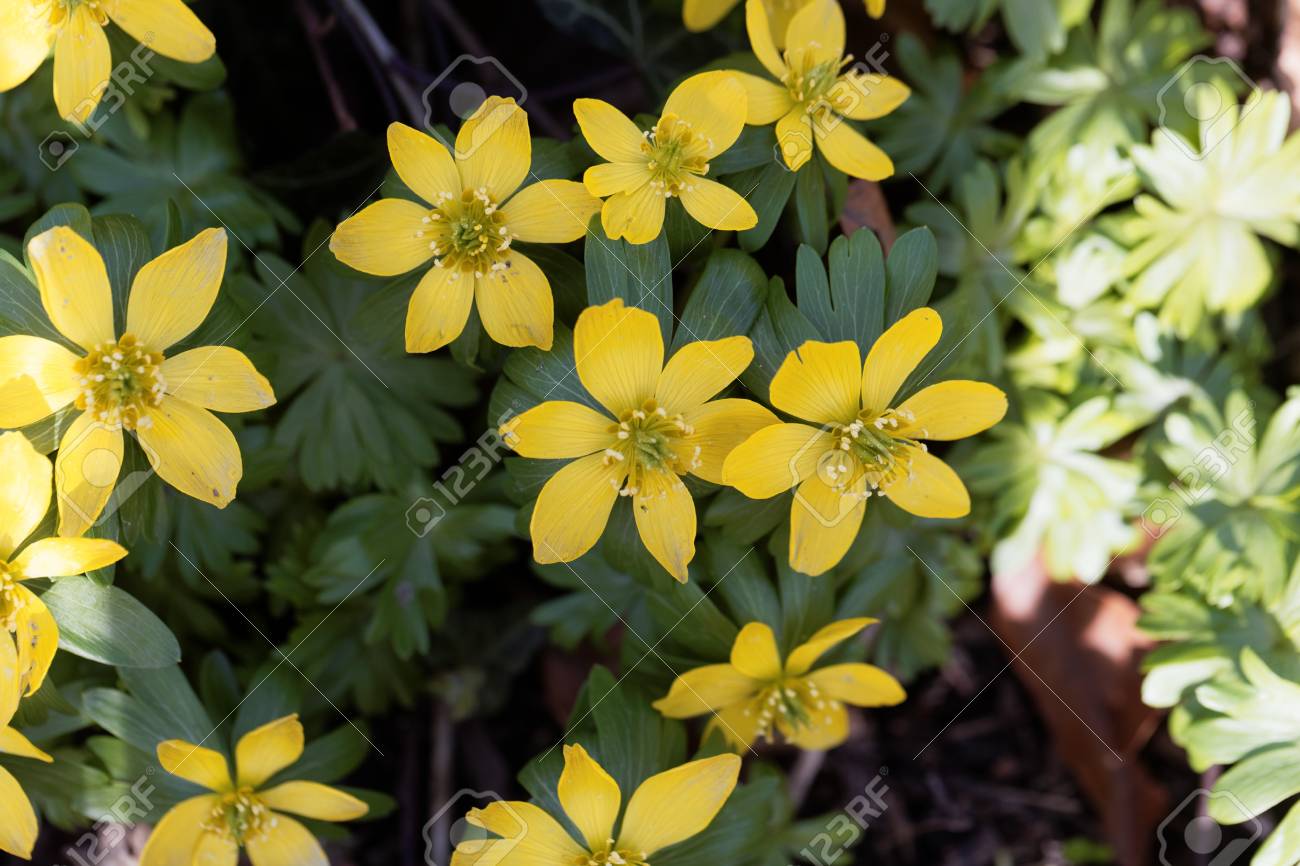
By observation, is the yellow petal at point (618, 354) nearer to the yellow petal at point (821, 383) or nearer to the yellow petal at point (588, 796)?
the yellow petal at point (821, 383)

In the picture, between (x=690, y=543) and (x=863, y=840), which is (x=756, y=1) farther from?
(x=863, y=840)

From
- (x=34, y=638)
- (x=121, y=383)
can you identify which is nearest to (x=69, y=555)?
(x=34, y=638)

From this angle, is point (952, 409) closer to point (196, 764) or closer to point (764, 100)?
point (764, 100)

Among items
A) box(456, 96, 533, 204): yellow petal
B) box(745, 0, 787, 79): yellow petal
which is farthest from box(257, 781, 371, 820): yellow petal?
box(745, 0, 787, 79): yellow petal

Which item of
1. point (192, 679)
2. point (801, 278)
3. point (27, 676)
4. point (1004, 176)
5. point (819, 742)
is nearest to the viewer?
point (27, 676)

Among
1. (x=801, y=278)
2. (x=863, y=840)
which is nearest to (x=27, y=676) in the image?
(x=801, y=278)

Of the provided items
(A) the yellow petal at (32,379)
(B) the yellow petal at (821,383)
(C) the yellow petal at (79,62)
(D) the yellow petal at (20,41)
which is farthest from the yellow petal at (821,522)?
(D) the yellow petal at (20,41)
